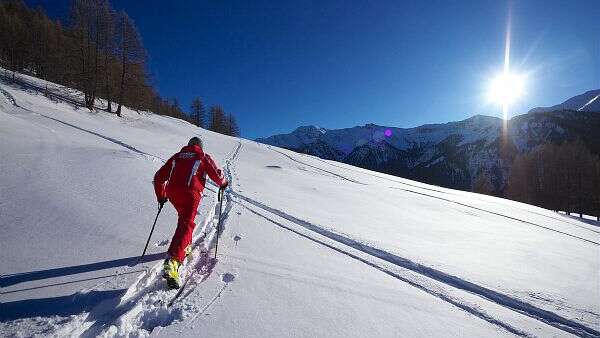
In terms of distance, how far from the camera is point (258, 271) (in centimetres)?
432

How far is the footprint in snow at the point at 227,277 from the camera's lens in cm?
396

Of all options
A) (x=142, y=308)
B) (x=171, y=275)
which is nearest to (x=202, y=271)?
(x=171, y=275)

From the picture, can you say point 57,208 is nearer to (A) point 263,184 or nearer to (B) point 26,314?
(B) point 26,314

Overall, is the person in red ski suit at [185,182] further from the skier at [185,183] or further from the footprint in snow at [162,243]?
the footprint in snow at [162,243]

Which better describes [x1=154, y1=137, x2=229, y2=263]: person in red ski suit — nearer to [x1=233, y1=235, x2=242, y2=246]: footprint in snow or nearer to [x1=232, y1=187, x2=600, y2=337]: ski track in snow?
[x1=233, y1=235, x2=242, y2=246]: footprint in snow

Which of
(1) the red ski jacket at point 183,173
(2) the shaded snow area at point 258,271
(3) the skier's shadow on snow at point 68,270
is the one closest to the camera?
(2) the shaded snow area at point 258,271

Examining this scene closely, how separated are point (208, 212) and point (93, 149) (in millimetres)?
7262

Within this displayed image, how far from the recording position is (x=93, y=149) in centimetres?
1141

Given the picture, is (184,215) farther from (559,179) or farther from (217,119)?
(217,119)

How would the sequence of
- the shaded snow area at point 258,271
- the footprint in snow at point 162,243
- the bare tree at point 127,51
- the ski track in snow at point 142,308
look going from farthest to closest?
the bare tree at point 127,51 → the footprint in snow at point 162,243 → the shaded snow area at point 258,271 → the ski track in snow at point 142,308

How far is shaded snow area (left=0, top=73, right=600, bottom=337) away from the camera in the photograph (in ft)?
10.2

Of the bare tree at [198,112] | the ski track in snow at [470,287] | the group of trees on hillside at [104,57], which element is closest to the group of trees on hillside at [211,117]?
the bare tree at [198,112]

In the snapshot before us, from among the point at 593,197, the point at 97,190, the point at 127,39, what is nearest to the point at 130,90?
the point at 127,39

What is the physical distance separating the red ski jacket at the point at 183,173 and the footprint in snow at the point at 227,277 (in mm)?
1304
